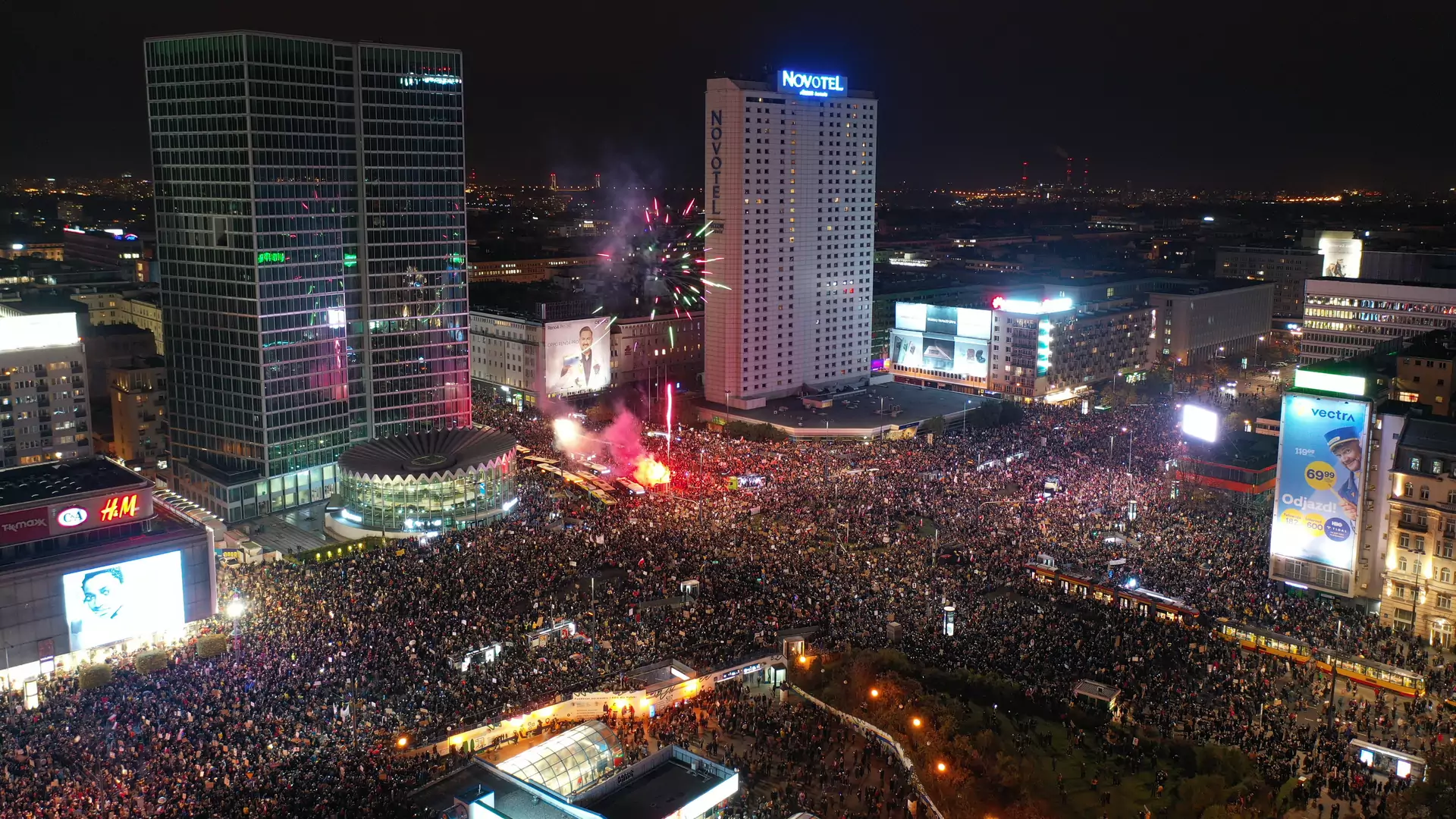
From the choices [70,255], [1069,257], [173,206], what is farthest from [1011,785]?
[1069,257]

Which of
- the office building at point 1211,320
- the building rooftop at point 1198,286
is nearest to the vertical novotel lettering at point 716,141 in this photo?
the office building at point 1211,320

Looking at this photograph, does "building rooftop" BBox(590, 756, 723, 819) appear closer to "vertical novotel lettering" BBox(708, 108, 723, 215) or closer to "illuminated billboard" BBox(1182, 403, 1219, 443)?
"illuminated billboard" BBox(1182, 403, 1219, 443)

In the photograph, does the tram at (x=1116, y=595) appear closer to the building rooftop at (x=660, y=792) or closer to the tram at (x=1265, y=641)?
the tram at (x=1265, y=641)

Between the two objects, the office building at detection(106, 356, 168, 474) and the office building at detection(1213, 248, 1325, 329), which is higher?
the office building at detection(1213, 248, 1325, 329)

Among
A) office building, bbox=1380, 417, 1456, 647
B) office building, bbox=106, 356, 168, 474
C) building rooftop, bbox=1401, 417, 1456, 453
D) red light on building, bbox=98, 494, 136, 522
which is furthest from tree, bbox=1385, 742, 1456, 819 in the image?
office building, bbox=106, 356, 168, 474

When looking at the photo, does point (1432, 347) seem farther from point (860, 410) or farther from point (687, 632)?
point (860, 410)

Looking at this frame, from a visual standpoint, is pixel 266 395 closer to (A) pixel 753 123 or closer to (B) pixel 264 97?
(B) pixel 264 97
